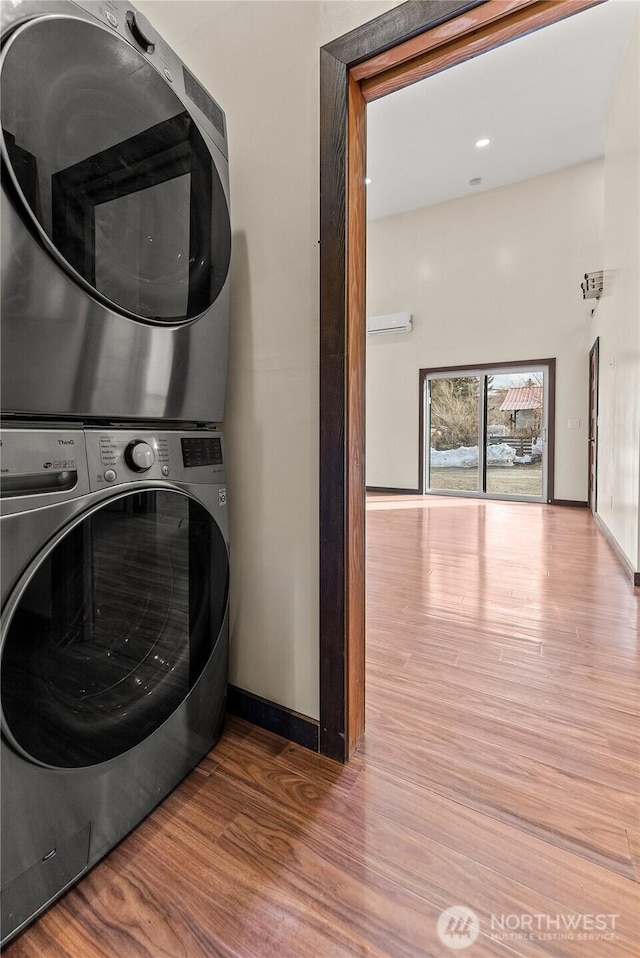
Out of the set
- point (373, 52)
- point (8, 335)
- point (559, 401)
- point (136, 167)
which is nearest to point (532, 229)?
point (559, 401)

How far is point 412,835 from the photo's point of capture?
1.06 meters

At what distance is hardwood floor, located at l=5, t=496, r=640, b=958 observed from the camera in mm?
847

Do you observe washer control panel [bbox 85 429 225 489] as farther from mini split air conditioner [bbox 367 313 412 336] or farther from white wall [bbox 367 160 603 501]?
mini split air conditioner [bbox 367 313 412 336]

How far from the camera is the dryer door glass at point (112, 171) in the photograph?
79cm

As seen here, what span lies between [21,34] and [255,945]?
5.27 ft

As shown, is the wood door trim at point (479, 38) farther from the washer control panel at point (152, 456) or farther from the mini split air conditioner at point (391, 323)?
the mini split air conditioner at point (391, 323)

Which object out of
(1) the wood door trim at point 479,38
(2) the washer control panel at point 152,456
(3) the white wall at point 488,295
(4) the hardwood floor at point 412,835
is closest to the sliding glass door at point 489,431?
(3) the white wall at point 488,295

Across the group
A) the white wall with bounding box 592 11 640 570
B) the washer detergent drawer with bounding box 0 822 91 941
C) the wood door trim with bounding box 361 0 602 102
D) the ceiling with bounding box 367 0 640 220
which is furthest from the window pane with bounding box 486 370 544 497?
the washer detergent drawer with bounding box 0 822 91 941

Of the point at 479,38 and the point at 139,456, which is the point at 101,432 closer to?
the point at 139,456

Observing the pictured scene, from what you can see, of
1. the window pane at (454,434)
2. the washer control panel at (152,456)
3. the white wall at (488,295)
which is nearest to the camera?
the washer control panel at (152,456)

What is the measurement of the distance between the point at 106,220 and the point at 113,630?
2.78 ft

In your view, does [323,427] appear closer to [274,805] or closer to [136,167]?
[136,167]

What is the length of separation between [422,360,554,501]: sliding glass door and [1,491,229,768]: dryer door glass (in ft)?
19.7

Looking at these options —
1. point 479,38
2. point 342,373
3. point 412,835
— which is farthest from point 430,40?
point 412,835
